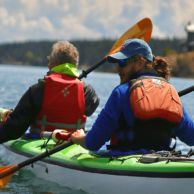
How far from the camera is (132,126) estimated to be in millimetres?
2721

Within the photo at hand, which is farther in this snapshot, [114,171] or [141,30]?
[141,30]

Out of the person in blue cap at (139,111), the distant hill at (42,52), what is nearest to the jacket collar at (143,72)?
the person in blue cap at (139,111)

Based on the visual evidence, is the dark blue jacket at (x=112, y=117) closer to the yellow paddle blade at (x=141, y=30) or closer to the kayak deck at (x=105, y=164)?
the kayak deck at (x=105, y=164)

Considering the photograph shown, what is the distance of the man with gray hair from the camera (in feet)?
12.1

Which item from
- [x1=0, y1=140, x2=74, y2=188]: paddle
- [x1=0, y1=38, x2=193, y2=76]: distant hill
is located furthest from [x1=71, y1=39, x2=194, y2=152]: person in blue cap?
[x1=0, y1=38, x2=193, y2=76]: distant hill

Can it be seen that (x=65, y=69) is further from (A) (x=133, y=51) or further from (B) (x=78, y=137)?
(A) (x=133, y=51)

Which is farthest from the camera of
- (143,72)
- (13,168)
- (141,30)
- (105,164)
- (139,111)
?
(141,30)

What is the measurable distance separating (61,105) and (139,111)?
1.46 m

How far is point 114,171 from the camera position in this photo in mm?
2807

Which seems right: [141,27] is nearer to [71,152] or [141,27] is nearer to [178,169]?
[71,152]

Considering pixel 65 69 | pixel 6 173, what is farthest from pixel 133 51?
pixel 6 173

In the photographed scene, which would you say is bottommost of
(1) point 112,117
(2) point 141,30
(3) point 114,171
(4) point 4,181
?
(4) point 4,181

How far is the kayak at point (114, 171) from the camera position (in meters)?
2.55

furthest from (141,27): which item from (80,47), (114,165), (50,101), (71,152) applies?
(80,47)
